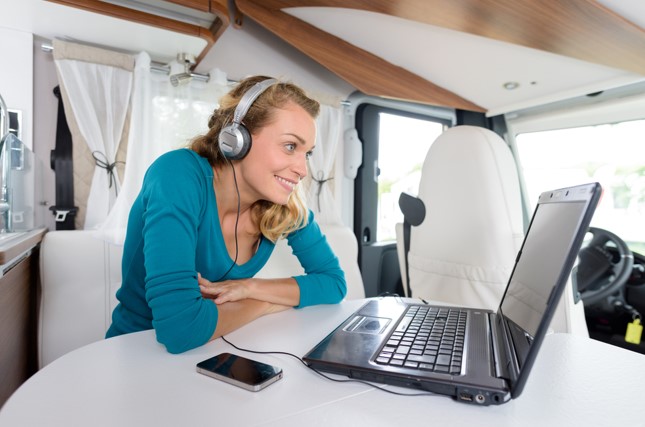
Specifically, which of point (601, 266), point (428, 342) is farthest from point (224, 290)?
point (601, 266)

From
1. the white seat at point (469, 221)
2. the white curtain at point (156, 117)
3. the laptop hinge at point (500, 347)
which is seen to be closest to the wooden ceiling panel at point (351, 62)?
the white curtain at point (156, 117)

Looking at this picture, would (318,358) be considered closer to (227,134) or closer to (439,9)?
(227,134)

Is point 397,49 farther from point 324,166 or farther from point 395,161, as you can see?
point 395,161

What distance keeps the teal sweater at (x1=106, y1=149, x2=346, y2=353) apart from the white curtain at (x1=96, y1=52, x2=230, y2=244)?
0.93 meters

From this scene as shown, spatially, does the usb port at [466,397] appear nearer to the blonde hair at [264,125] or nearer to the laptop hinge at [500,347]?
the laptop hinge at [500,347]

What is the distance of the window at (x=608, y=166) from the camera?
2447mm

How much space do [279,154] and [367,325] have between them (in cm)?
56

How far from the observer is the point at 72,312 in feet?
5.69

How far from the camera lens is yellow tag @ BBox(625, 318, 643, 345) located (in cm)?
222

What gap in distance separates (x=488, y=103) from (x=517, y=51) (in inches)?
35.2

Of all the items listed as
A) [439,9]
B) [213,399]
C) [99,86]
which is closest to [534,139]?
[439,9]

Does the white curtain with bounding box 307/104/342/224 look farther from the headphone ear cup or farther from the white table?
the white table

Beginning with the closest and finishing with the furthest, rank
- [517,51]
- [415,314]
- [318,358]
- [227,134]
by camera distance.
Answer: [318,358], [415,314], [227,134], [517,51]

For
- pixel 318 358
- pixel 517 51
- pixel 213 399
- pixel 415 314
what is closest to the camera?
pixel 213 399
